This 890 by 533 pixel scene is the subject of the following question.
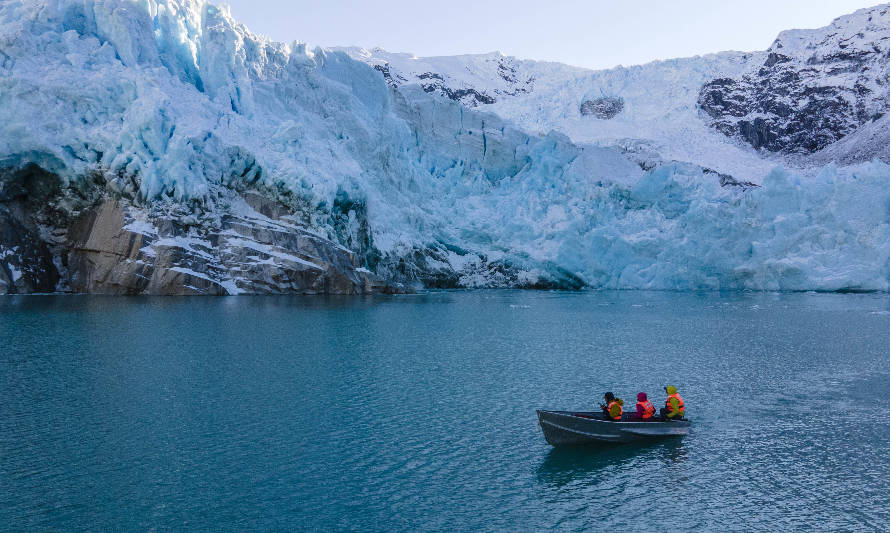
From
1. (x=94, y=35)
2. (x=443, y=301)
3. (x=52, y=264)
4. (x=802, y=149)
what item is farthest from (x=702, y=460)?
(x=802, y=149)

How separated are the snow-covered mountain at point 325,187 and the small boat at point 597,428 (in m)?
36.9

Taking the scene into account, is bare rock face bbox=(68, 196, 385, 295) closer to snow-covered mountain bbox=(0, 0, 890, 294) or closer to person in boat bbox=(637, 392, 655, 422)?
snow-covered mountain bbox=(0, 0, 890, 294)

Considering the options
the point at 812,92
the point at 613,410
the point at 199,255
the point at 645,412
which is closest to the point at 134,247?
the point at 199,255

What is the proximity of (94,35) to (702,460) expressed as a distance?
168ft

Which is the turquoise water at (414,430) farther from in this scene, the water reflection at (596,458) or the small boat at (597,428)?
the small boat at (597,428)

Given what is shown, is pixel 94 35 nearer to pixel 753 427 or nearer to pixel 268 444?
pixel 268 444

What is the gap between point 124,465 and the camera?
12.0m

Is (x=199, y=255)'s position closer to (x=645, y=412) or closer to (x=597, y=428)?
(x=597, y=428)

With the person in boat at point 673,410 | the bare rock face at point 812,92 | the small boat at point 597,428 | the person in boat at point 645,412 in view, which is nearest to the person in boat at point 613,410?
the small boat at point 597,428

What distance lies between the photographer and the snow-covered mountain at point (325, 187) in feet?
148

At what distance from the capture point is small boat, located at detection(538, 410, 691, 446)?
45.6 feet

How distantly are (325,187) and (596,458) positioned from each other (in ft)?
134

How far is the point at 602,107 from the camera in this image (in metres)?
88.1

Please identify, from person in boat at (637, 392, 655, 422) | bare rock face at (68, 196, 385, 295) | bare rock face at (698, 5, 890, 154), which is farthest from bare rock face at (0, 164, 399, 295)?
bare rock face at (698, 5, 890, 154)
